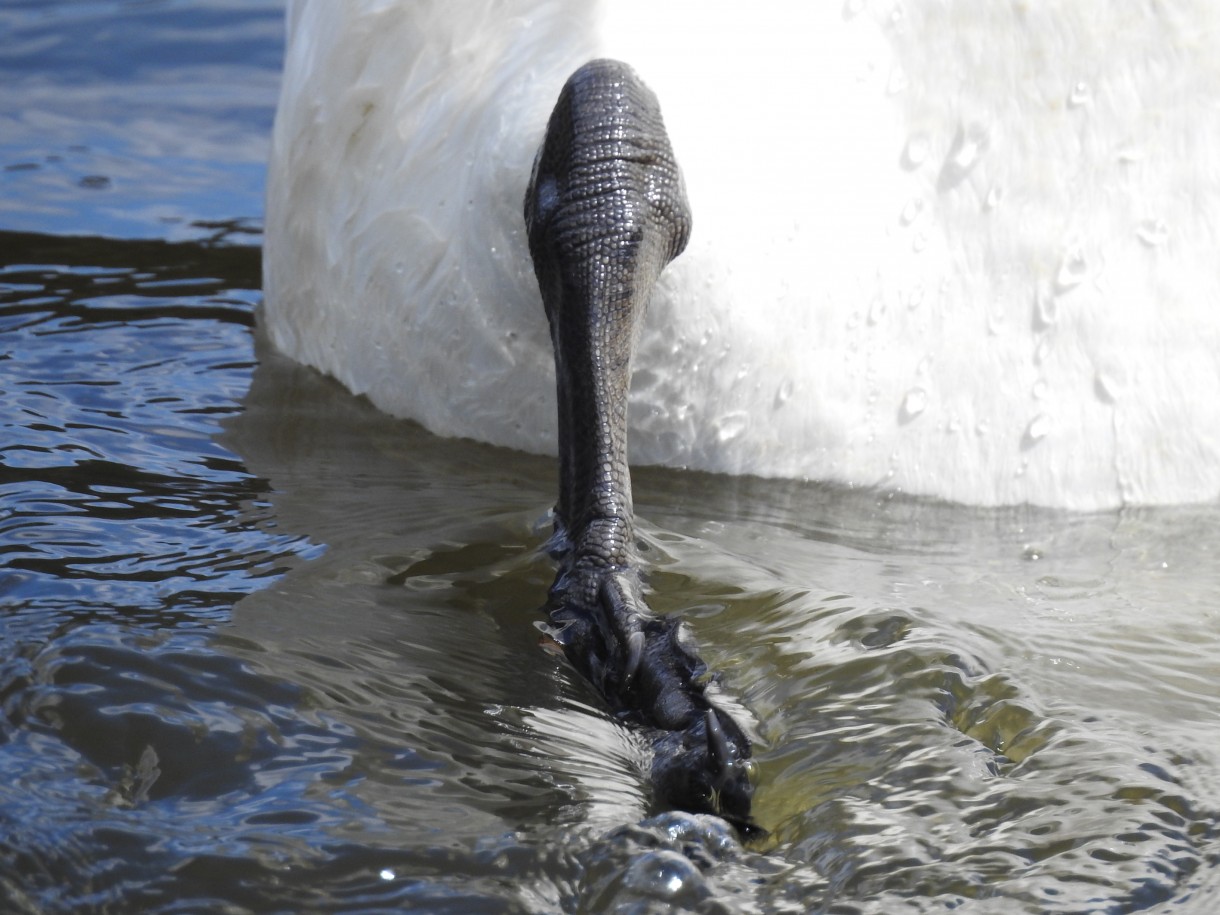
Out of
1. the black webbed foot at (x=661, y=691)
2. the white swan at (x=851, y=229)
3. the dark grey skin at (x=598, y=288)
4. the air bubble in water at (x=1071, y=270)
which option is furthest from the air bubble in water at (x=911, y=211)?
the black webbed foot at (x=661, y=691)

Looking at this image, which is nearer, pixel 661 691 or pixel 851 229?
pixel 661 691

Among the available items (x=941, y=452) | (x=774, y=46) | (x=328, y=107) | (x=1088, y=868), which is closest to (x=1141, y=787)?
(x=1088, y=868)

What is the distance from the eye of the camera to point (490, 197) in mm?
3242

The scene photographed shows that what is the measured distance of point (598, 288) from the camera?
3.04 meters

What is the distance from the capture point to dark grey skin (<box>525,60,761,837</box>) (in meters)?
2.90

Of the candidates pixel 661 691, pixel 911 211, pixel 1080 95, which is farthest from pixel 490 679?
pixel 1080 95

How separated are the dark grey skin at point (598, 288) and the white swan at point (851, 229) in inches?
4.2

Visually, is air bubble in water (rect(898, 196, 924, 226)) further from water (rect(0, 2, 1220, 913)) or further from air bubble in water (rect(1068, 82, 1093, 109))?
water (rect(0, 2, 1220, 913))

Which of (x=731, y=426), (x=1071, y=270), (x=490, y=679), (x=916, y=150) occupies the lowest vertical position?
(x=490, y=679)

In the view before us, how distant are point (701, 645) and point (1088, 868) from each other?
2.65 ft

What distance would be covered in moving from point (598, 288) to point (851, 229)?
1.80 ft

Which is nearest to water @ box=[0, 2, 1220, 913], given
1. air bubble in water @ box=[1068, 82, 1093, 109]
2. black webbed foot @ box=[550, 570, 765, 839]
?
black webbed foot @ box=[550, 570, 765, 839]

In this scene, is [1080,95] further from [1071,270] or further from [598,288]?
[598,288]

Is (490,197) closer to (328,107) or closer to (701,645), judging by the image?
(328,107)
